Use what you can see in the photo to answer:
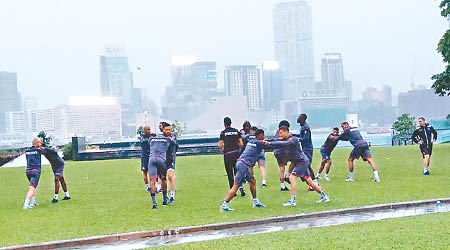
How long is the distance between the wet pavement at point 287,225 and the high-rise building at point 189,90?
13249cm

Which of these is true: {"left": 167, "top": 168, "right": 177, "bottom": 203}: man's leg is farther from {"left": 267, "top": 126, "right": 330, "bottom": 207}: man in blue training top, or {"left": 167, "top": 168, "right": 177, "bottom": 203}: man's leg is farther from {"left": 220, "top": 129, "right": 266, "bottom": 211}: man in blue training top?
{"left": 267, "top": 126, "right": 330, "bottom": 207}: man in blue training top

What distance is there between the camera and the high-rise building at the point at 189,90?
145000mm

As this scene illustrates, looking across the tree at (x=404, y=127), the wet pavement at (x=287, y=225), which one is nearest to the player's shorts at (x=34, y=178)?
the wet pavement at (x=287, y=225)

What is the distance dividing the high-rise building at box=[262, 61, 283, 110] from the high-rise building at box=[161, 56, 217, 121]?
45.5ft

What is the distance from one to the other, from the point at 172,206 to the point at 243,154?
2.05m

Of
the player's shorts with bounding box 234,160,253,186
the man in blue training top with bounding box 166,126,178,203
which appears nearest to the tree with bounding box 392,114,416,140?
the man in blue training top with bounding box 166,126,178,203

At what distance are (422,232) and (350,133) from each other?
758cm

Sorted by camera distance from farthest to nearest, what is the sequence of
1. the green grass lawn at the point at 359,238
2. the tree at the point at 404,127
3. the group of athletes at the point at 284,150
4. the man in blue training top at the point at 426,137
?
the tree at the point at 404,127, the man in blue training top at the point at 426,137, the group of athletes at the point at 284,150, the green grass lawn at the point at 359,238

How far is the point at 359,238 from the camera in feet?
26.0

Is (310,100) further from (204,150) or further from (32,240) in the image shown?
(32,240)

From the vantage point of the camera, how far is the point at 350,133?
15.5 m

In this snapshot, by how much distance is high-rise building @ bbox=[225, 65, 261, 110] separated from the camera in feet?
498

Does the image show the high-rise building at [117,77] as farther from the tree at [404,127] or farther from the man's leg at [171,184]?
the man's leg at [171,184]

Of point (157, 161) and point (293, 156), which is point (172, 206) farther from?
point (293, 156)
